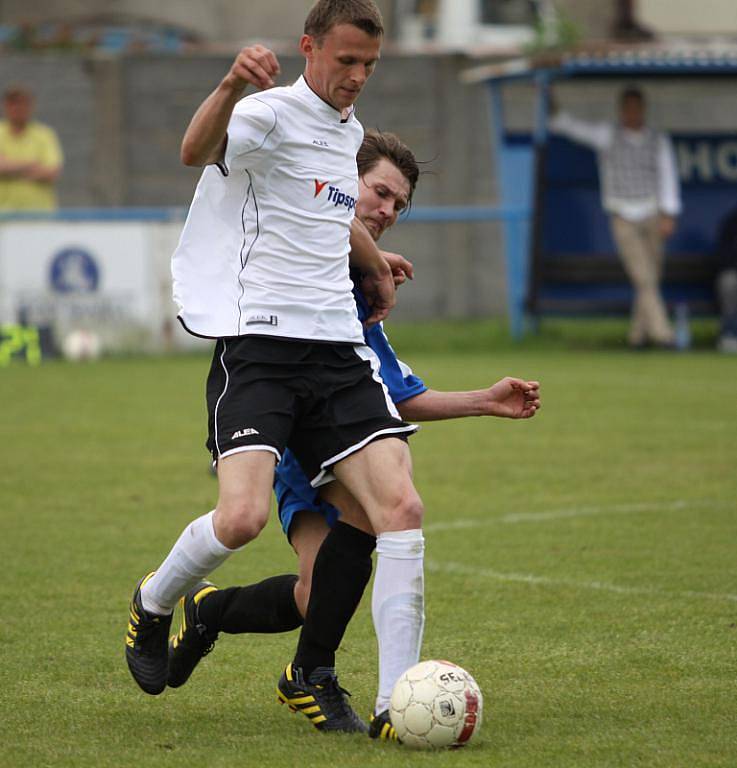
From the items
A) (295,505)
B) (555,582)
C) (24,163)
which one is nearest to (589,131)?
(24,163)

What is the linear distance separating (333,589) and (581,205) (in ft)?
43.7

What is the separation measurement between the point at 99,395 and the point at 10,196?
166 inches

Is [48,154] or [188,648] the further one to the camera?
[48,154]

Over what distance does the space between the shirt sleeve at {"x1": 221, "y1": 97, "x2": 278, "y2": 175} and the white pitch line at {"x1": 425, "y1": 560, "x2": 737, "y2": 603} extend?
2515mm

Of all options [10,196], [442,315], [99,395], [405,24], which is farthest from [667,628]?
[405,24]

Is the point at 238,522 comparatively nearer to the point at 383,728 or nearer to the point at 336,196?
the point at 383,728

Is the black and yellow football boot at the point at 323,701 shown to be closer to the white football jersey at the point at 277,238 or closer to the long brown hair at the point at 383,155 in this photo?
the white football jersey at the point at 277,238

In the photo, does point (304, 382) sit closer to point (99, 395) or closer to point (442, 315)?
point (99, 395)

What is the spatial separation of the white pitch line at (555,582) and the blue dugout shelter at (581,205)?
407 inches

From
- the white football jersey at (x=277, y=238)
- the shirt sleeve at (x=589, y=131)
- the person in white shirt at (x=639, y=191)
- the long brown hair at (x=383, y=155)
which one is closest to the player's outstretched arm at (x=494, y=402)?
the white football jersey at (x=277, y=238)

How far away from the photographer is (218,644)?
5438 millimetres

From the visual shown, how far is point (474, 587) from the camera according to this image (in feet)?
20.4

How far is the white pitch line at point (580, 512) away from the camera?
7527mm

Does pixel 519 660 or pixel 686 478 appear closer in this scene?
pixel 519 660
